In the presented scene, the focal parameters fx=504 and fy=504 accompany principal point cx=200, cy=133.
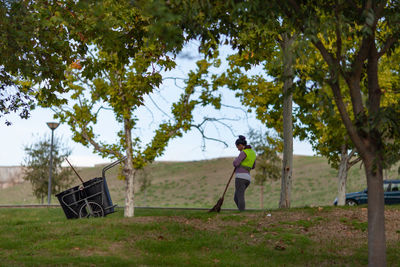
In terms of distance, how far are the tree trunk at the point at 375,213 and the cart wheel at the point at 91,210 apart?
774 centimetres

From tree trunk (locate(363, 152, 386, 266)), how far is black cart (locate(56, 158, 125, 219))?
729cm

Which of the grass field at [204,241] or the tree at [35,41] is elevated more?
the tree at [35,41]

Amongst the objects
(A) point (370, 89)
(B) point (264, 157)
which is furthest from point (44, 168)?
(A) point (370, 89)

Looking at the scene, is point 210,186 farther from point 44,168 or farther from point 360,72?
point 360,72

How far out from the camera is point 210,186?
64.6 m

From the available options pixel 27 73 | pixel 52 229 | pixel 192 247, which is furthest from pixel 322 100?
pixel 52 229

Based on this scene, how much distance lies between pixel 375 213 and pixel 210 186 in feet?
186

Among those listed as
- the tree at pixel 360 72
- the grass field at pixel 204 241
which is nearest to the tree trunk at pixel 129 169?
the grass field at pixel 204 241

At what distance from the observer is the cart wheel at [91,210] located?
1354 cm

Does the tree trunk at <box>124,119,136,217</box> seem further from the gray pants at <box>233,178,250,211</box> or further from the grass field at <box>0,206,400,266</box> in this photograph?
the grass field at <box>0,206,400,266</box>

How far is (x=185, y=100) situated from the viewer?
1912cm

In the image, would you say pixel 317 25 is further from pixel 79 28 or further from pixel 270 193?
pixel 270 193

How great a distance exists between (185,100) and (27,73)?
30.9 ft

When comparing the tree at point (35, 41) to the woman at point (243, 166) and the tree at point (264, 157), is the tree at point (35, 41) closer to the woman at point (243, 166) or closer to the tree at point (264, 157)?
the woman at point (243, 166)
